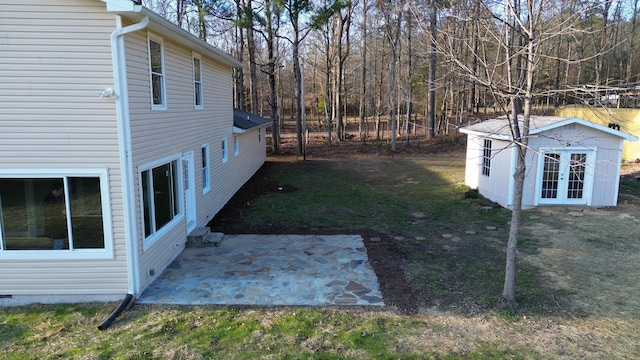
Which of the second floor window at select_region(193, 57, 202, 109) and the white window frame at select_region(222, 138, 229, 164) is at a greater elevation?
the second floor window at select_region(193, 57, 202, 109)

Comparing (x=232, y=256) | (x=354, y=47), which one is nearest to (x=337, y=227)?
(x=232, y=256)

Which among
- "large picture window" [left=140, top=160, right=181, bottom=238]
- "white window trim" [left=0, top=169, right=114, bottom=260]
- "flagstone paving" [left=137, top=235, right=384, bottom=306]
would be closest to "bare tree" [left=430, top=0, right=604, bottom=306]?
"flagstone paving" [left=137, top=235, right=384, bottom=306]

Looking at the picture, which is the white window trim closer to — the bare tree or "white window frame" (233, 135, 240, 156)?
the bare tree

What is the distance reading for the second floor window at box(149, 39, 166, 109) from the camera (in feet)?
23.6

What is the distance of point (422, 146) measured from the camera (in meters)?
26.3

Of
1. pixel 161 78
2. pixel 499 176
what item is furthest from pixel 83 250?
pixel 499 176

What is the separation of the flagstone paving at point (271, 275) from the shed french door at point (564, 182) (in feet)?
22.2

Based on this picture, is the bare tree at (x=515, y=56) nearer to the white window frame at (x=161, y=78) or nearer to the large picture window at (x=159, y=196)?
the white window frame at (x=161, y=78)

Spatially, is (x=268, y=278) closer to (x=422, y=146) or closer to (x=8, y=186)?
(x=8, y=186)

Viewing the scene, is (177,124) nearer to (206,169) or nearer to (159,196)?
(159,196)

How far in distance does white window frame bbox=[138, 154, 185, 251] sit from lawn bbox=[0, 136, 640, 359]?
4.04 feet

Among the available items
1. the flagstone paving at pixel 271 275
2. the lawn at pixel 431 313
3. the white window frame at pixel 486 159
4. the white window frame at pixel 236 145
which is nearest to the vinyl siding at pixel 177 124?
the flagstone paving at pixel 271 275

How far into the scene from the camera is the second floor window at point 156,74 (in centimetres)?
719

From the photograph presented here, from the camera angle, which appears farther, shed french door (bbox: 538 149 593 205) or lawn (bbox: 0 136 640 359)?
shed french door (bbox: 538 149 593 205)
